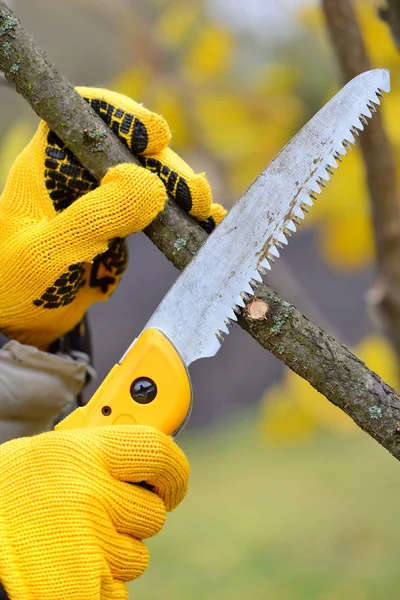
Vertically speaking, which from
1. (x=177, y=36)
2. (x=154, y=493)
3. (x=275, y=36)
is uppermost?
(x=275, y=36)

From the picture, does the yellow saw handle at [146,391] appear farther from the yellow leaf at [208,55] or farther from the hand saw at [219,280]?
the yellow leaf at [208,55]

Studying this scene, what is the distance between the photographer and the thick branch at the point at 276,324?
534 mm

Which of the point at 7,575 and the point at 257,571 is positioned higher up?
the point at 257,571

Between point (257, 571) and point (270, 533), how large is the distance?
14 centimetres

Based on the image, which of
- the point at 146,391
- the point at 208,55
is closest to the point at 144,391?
the point at 146,391

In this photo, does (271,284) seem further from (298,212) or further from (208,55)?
(298,212)

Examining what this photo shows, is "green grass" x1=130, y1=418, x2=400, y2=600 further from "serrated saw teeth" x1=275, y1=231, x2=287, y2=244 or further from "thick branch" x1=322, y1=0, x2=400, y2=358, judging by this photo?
"serrated saw teeth" x1=275, y1=231, x2=287, y2=244

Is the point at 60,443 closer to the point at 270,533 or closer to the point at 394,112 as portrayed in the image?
the point at 394,112

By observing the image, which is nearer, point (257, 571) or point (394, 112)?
point (394, 112)

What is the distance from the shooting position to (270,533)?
1.87 m

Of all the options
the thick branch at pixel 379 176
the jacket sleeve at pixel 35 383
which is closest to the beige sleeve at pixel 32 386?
the jacket sleeve at pixel 35 383

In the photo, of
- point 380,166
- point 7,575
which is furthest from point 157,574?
point 7,575

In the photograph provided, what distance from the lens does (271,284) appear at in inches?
52.3

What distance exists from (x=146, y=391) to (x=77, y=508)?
10 centimetres
